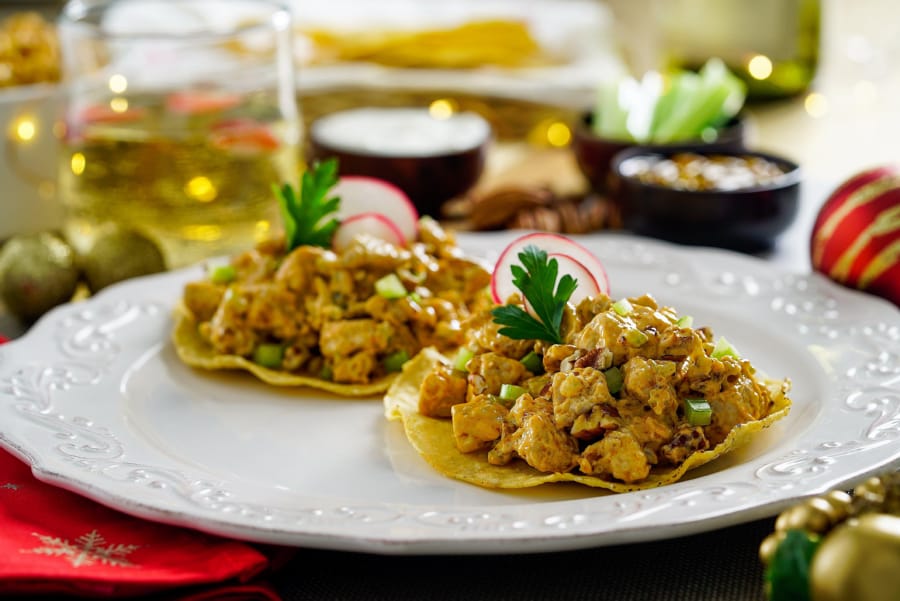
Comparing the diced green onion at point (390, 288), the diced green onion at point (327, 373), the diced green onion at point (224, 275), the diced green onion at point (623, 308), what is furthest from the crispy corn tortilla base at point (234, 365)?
the diced green onion at point (623, 308)

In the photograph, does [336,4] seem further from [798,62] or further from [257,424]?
[257,424]

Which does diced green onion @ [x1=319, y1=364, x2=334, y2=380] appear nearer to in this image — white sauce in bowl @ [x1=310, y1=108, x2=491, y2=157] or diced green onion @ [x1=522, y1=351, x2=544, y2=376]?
diced green onion @ [x1=522, y1=351, x2=544, y2=376]

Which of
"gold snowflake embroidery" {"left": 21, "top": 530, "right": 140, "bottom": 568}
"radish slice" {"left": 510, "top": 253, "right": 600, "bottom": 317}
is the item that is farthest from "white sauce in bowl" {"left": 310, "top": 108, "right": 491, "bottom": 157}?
"gold snowflake embroidery" {"left": 21, "top": 530, "right": 140, "bottom": 568}

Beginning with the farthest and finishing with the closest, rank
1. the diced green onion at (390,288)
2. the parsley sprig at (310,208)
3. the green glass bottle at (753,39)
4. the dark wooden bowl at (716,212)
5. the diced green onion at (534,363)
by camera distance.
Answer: the green glass bottle at (753,39)
the dark wooden bowl at (716,212)
the parsley sprig at (310,208)
the diced green onion at (390,288)
the diced green onion at (534,363)

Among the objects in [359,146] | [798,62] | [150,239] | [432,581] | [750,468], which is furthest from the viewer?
[798,62]

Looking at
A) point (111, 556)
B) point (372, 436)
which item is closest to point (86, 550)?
point (111, 556)

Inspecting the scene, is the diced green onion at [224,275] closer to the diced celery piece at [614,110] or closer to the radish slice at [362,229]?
the radish slice at [362,229]

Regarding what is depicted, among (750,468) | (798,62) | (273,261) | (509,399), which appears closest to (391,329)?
(273,261)
